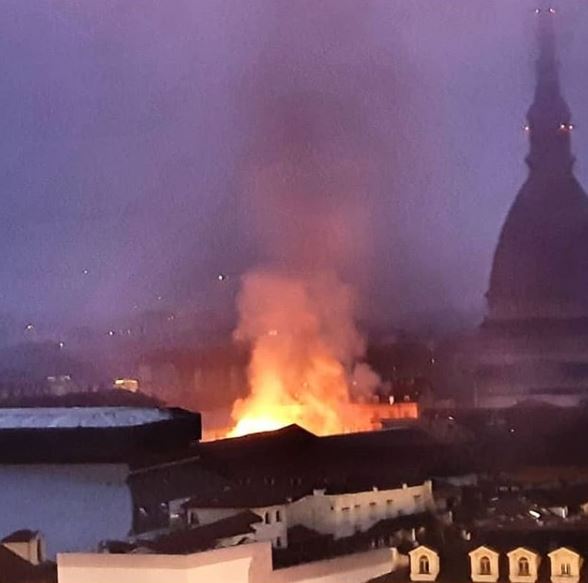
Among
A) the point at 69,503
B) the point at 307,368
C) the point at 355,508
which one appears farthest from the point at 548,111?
the point at 69,503

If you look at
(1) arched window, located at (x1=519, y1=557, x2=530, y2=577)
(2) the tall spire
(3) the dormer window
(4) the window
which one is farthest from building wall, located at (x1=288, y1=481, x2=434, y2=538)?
(2) the tall spire

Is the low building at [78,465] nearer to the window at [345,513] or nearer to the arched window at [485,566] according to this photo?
the window at [345,513]

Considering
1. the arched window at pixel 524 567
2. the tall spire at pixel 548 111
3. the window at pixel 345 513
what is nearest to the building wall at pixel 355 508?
the window at pixel 345 513

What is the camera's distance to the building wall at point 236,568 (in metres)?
2.17

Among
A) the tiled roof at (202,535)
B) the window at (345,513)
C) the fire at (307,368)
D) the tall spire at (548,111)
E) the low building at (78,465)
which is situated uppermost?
the tall spire at (548,111)

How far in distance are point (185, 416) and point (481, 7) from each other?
3.02ft

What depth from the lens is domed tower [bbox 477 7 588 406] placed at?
2.24 meters

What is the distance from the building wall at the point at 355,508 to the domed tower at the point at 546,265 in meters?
0.25

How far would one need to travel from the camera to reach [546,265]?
88.7 inches

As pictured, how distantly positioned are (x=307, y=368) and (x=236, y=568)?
37 cm

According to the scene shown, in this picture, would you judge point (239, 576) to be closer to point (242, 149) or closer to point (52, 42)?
point (242, 149)

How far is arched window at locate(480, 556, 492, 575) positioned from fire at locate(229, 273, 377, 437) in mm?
330

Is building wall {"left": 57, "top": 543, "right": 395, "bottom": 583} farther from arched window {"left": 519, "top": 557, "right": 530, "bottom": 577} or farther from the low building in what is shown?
arched window {"left": 519, "top": 557, "right": 530, "bottom": 577}

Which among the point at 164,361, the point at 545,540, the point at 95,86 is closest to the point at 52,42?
the point at 95,86
